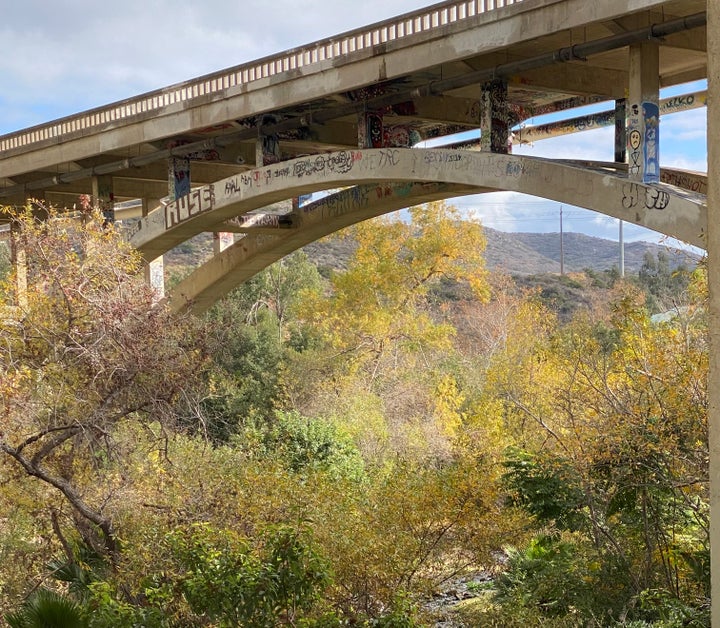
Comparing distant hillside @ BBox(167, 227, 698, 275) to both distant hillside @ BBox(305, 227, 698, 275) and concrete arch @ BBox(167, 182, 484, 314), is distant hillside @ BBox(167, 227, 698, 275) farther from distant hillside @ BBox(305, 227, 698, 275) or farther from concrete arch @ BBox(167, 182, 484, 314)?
concrete arch @ BBox(167, 182, 484, 314)

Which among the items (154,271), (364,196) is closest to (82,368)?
(364,196)

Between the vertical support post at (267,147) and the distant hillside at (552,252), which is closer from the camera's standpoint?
the vertical support post at (267,147)

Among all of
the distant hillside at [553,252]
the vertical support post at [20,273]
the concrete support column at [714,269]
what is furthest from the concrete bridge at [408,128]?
the distant hillside at [553,252]

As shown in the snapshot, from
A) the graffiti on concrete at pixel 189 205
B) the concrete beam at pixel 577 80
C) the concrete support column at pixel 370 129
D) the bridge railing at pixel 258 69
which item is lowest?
the graffiti on concrete at pixel 189 205

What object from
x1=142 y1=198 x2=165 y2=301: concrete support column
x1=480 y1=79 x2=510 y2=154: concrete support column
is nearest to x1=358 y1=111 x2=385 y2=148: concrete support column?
x1=480 y1=79 x2=510 y2=154: concrete support column

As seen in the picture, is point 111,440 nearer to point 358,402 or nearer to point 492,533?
point 492,533

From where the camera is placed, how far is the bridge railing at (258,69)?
40.7ft

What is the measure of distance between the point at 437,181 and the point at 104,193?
9592mm

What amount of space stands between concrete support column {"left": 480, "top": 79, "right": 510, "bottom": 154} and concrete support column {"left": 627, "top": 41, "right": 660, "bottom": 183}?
2.33 metres

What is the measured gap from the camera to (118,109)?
59.7 ft

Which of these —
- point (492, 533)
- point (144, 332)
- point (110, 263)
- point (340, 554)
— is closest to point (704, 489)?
point (492, 533)

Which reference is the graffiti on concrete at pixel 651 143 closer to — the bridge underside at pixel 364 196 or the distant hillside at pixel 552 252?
the bridge underside at pixel 364 196

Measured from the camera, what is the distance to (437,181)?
1330 cm

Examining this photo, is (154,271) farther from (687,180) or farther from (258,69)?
(687,180)
